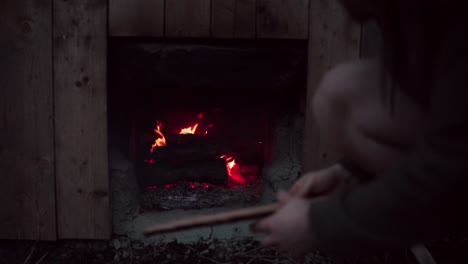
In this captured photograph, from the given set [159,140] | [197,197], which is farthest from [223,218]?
[159,140]

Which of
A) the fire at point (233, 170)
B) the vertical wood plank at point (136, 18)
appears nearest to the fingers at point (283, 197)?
the vertical wood plank at point (136, 18)

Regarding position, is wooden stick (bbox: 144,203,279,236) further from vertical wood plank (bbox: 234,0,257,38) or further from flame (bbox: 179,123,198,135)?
flame (bbox: 179,123,198,135)

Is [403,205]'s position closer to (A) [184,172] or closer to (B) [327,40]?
(B) [327,40]

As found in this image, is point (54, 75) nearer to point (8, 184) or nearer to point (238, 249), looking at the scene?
point (8, 184)

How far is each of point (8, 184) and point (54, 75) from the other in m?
0.55

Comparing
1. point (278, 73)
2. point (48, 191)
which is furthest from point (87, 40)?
point (278, 73)

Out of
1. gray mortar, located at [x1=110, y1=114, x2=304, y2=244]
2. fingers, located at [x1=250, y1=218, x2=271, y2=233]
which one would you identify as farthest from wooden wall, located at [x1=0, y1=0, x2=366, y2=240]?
fingers, located at [x1=250, y1=218, x2=271, y2=233]

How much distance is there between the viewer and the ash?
246 cm

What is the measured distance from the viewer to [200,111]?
2.69m

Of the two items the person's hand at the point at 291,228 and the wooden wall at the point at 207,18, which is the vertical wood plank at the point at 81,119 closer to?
the wooden wall at the point at 207,18

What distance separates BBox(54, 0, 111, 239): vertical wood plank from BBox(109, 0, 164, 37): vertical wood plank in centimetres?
4

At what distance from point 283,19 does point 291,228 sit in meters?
1.31

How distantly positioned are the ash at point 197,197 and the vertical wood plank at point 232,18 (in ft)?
3.02

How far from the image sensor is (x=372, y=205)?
832mm
